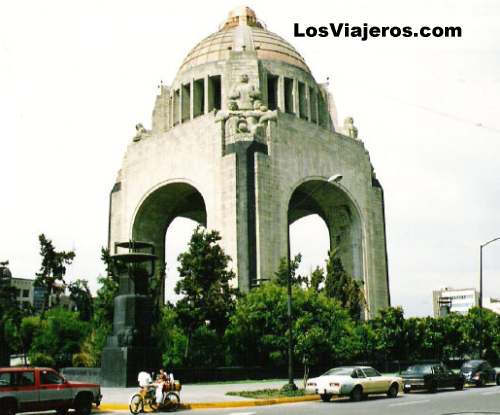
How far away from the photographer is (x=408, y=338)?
3669cm

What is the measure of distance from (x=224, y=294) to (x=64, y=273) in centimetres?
2580

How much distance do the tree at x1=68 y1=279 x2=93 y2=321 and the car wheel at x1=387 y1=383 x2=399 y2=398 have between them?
30.9 meters

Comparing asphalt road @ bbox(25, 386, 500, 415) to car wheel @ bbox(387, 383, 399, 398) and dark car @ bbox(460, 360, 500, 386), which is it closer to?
car wheel @ bbox(387, 383, 399, 398)

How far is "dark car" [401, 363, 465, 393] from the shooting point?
74.7 ft

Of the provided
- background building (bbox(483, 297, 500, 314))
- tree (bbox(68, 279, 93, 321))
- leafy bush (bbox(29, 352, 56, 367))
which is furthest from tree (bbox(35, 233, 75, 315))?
background building (bbox(483, 297, 500, 314))

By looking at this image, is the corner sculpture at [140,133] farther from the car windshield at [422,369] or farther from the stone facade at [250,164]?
the car windshield at [422,369]

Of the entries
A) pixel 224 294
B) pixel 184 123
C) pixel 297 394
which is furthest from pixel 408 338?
pixel 184 123

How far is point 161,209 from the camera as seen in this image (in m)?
51.1

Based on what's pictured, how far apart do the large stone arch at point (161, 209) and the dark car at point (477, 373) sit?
25.4 m

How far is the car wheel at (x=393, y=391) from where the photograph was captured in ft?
68.0

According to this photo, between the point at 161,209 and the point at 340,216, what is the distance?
48.0ft

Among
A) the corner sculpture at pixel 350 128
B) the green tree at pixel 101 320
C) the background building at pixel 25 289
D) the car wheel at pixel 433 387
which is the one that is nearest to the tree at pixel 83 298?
the green tree at pixel 101 320

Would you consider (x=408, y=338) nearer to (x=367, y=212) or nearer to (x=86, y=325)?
(x=367, y=212)

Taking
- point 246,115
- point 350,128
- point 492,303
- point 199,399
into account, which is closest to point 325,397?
point 199,399
